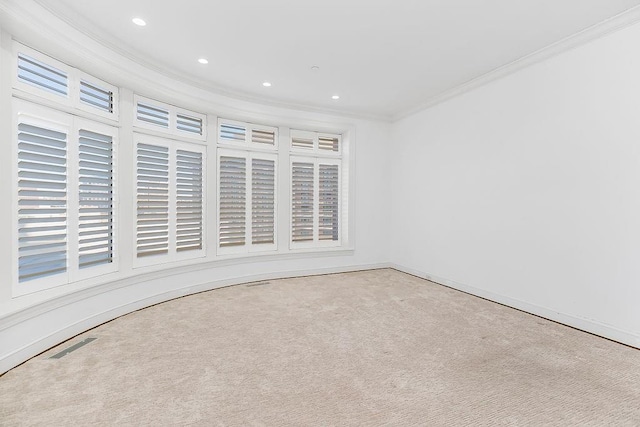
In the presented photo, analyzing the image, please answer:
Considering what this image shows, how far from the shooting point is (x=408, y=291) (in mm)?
4227

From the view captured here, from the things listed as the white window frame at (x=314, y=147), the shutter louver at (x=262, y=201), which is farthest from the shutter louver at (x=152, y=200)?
the white window frame at (x=314, y=147)

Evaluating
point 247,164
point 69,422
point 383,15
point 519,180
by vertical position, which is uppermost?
point 383,15

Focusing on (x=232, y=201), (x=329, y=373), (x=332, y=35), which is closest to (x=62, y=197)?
(x=232, y=201)

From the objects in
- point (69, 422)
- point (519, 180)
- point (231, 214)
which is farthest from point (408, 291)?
point (69, 422)

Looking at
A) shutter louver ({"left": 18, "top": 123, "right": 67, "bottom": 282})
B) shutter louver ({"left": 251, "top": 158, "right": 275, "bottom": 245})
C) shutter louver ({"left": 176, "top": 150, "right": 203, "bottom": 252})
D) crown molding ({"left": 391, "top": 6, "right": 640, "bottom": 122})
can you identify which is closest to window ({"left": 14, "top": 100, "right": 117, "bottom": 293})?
shutter louver ({"left": 18, "top": 123, "right": 67, "bottom": 282})

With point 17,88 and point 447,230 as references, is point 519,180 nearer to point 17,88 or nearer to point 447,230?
point 447,230

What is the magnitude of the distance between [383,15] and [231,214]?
10.8ft

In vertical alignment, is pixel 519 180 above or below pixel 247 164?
below

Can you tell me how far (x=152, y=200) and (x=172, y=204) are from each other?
0.28 m

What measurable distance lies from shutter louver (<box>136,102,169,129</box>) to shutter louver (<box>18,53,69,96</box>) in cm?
86

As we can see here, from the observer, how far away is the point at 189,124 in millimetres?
4234

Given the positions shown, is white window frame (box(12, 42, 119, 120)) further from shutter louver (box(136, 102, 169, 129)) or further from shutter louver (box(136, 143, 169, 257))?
shutter louver (box(136, 143, 169, 257))

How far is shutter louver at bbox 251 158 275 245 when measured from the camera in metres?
4.83

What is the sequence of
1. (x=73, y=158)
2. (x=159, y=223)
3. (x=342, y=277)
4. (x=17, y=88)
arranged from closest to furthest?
(x=17, y=88)
(x=73, y=158)
(x=159, y=223)
(x=342, y=277)
